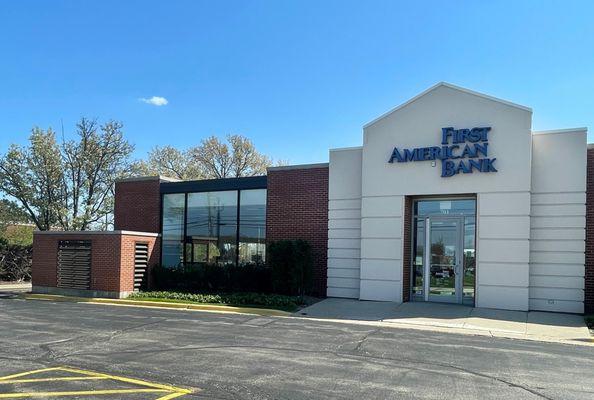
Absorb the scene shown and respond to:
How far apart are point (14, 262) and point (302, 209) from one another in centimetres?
1699

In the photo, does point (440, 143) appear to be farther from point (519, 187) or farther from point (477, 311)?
point (477, 311)

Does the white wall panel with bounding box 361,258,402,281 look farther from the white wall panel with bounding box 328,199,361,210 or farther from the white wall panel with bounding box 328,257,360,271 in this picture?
the white wall panel with bounding box 328,199,361,210

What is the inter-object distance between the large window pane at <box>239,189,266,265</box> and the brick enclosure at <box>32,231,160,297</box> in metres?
3.42

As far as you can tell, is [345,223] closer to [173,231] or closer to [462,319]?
[462,319]

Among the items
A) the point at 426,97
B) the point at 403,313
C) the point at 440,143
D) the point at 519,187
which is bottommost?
the point at 403,313

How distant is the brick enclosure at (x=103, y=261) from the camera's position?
17844mm

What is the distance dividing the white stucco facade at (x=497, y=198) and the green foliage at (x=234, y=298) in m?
2.66

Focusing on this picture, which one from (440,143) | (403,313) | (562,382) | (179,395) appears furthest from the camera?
(440,143)

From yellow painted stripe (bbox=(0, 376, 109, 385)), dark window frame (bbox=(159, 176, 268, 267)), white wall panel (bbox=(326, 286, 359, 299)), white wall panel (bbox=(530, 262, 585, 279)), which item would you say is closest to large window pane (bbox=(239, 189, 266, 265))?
dark window frame (bbox=(159, 176, 268, 267))

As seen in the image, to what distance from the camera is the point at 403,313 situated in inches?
559

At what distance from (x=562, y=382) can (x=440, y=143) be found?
9387mm

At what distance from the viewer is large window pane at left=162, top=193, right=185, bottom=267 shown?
2061 cm

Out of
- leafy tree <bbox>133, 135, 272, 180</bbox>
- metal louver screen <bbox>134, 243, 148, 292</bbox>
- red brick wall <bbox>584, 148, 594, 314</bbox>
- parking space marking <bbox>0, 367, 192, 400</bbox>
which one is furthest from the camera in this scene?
leafy tree <bbox>133, 135, 272, 180</bbox>

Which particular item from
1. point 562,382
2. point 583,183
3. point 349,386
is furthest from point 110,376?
point 583,183
